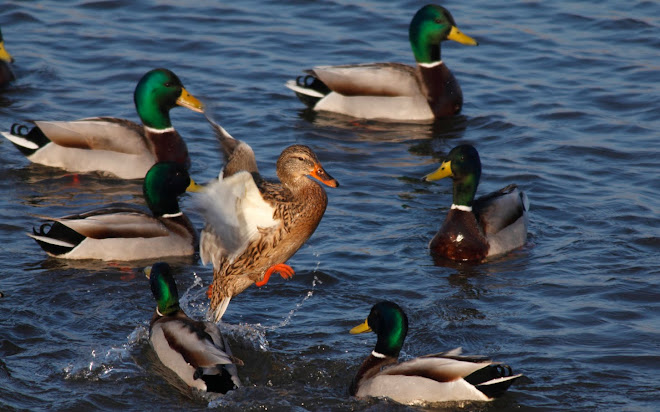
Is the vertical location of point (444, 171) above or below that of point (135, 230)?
above

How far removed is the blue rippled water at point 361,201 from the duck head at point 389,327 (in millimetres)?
340

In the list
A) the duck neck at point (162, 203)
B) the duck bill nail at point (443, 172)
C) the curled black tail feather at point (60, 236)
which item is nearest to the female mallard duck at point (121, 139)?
the duck neck at point (162, 203)

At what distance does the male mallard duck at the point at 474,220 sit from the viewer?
24.9 ft

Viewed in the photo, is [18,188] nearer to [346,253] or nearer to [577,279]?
[346,253]

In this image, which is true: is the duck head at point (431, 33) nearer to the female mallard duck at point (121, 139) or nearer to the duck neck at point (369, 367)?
the female mallard duck at point (121, 139)

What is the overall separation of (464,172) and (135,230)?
8.19ft

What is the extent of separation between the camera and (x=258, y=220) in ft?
19.6

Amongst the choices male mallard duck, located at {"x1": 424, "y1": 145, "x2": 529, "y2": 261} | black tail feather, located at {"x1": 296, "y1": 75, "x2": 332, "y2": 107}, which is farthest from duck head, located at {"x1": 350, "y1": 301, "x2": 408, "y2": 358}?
black tail feather, located at {"x1": 296, "y1": 75, "x2": 332, "y2": 107}

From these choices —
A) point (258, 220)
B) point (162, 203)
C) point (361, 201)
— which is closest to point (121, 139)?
point (162, 203)

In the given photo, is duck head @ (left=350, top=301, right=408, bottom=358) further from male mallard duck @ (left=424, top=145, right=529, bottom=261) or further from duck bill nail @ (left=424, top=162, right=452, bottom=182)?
duck bill nail @ (left=424, top=162, right=452, bottom=182)

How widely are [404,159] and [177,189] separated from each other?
265 cm

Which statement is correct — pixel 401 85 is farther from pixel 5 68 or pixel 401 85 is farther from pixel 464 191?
pixel 5 68

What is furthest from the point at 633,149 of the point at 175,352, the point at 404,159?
the point at 175,352

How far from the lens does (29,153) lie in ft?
30.2
